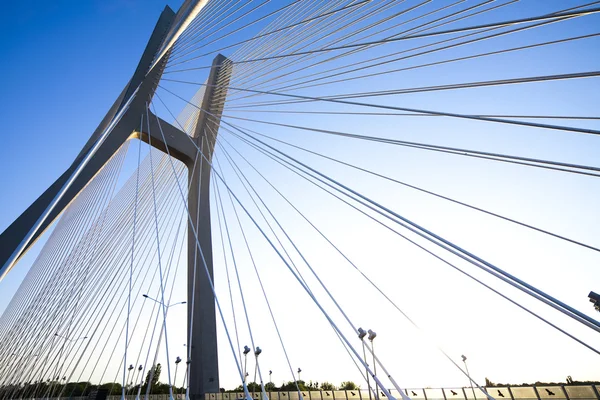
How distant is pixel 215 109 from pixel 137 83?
2.54m

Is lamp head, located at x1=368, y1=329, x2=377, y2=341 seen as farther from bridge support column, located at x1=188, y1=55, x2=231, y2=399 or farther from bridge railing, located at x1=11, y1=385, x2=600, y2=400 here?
bridge support column, located at x1=188, y1=55, x2=231, y2=399

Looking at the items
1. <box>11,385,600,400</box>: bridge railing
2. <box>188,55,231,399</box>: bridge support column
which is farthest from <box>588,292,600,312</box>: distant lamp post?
<box>188,55,231,399</box>: bridge support column

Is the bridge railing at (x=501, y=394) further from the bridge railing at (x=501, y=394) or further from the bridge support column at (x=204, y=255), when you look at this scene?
the bridge support column at (x=204, y=255)

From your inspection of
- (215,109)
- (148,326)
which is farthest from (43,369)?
(215,109)

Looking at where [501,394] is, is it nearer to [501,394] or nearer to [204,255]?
[501,394]

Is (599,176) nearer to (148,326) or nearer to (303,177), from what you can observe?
(303,177)

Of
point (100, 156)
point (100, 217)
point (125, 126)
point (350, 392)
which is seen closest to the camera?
point (100, 156)

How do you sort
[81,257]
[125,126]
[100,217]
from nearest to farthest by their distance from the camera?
[125,126] → [81,257] → [100,217]

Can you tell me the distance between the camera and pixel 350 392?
10969mm

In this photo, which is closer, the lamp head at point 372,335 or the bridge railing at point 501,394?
the bridge railing at point 501,394

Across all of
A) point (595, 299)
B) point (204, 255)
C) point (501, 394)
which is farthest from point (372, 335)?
point (595, 299)

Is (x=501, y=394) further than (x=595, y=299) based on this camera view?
Yes

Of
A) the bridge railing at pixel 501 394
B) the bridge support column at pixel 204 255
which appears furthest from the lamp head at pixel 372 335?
the bridge support column at pixel 204 255

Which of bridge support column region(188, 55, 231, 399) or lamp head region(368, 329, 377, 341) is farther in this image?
lamp head region(368, 329, 377, 341)
